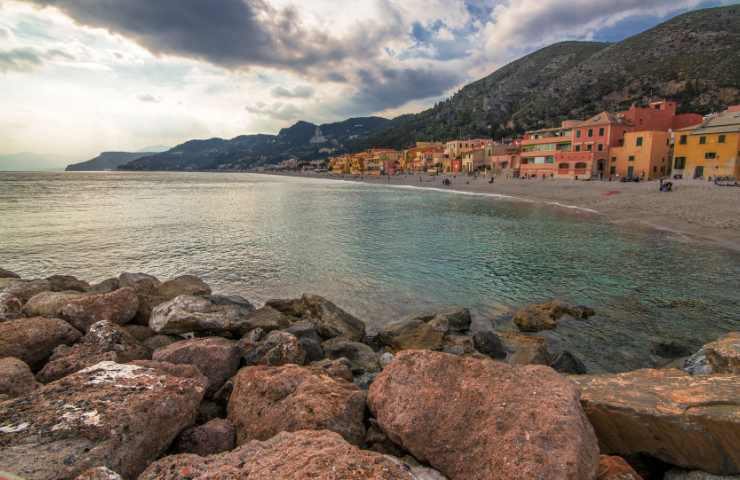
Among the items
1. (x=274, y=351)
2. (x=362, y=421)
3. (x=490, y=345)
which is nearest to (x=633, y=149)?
(x=490, y=345)

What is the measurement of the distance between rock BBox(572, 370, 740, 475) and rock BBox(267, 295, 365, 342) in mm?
6630

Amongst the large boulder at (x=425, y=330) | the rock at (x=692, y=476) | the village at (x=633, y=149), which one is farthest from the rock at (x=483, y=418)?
the village at (x=633, y=149)

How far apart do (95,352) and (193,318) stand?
2582 mm

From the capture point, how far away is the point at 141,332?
836 centimetres

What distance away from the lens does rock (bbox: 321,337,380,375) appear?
803 cm

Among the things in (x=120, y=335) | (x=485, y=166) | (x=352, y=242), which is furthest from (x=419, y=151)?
(x=120, y=335)

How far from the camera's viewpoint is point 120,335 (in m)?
6.75

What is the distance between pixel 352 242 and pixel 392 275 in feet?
26.8

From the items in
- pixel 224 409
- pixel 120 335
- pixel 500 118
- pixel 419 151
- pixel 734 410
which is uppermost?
pixel 500 118

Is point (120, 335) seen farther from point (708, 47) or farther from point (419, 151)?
point (708, 47)

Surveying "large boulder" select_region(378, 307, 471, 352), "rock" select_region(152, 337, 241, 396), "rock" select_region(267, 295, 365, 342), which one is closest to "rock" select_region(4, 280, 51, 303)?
"rock" select_region(267, 295, 365, 342)

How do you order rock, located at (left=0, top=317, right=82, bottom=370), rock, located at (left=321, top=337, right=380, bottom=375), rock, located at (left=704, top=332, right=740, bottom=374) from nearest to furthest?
rock, located at (left=704, top=332, right=740, bottom=374) → rock, located at (left=0, top=317, right=82, bottom=370) → rock, located at (left=321, top=337, right=380, bottom=375)

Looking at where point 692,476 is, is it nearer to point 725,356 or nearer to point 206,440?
point 725,356

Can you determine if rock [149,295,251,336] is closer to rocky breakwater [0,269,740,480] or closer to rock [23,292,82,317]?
rock [23,292,82,317]
